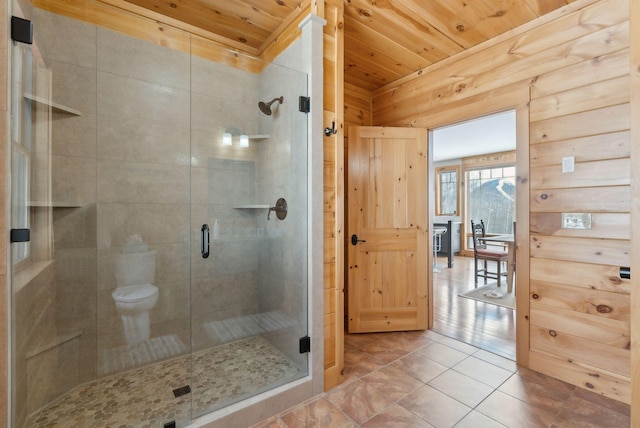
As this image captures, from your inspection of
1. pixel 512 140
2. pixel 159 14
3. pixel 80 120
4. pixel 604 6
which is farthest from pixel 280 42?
pixel 512 140

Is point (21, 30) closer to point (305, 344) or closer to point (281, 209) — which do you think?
point (281, 209)

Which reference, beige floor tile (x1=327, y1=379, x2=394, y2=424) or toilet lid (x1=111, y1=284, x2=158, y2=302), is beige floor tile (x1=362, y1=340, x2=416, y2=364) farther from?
toilet lid (x1=111, y1=284, x2=158, y2=302)

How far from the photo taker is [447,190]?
25.0 feet

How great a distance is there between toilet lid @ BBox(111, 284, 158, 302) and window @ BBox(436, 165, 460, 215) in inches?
284

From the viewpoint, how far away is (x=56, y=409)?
5.14 ft

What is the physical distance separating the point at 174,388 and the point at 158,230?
1030 mm

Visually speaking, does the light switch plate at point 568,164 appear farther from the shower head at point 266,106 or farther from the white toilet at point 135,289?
the white toilet at point 135,289

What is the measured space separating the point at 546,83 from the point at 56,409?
373 centimetres

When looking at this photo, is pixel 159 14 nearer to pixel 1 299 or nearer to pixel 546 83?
pixel 1 299

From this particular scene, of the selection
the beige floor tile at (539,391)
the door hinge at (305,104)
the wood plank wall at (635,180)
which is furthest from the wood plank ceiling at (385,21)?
the beige floor tile at (539,391)

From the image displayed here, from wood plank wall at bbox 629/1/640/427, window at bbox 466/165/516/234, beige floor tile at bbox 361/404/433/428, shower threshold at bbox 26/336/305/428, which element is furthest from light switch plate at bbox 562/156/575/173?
window at bbox 466/165/516/234

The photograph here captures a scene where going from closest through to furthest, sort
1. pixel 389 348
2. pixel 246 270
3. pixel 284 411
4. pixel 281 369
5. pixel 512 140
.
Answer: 1. pixel 284 411
2. pixel 281 369
3. pixel 246 270
4. pixel 389 348
5. pixel 512 140

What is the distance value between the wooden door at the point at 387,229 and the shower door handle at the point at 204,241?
135cm

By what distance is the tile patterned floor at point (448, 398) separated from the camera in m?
1.59
